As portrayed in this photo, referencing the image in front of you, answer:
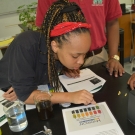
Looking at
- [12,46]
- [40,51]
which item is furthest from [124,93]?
[12,46]

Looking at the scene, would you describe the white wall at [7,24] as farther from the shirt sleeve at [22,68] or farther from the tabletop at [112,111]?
the tabletop at [112,111]

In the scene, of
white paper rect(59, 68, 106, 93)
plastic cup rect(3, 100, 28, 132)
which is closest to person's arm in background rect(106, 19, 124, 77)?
white paper rect(59, 68, 106, 93)

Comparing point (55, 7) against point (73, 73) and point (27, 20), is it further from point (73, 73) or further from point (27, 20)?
point (27, 20)

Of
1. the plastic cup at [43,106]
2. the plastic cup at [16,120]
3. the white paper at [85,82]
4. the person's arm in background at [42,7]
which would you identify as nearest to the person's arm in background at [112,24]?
the white paper at [85,82]

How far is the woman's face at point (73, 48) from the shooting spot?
0.88 meters

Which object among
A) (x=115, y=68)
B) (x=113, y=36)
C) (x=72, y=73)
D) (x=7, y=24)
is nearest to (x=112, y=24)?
(x=113, y=36)

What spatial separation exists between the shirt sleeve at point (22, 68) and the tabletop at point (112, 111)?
0.12 meters

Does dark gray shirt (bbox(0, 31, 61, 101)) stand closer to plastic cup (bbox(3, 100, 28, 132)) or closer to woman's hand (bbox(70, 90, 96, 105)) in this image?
plastic cup (bbox(3, 100, 28, 132))

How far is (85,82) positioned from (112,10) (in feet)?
2.36

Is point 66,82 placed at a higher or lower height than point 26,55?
lower

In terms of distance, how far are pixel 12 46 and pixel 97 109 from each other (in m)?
0.56

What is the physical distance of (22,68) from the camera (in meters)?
0.95

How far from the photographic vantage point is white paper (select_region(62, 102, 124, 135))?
0.77m

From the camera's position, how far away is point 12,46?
3.32ft
